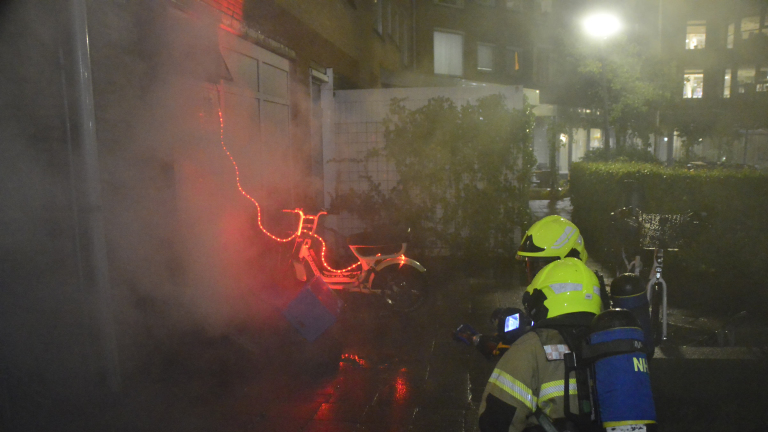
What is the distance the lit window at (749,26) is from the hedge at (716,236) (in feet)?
113

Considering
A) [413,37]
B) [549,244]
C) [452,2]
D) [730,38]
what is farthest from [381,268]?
[730,38]

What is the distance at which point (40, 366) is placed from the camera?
3877mm

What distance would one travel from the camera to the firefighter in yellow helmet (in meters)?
2.06

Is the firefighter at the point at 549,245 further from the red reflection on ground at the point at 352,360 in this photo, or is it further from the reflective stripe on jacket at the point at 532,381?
the red reflection on ground at the point at 352,360

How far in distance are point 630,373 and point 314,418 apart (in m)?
2.72

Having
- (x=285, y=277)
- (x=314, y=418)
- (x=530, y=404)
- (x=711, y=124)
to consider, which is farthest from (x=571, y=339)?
(x=711, y=124)

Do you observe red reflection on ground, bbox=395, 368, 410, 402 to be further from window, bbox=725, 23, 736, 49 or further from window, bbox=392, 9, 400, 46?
window, bbox=725, 23, 736, 49

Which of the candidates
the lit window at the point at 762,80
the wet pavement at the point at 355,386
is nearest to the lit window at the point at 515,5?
the lit window at the point at 762,80

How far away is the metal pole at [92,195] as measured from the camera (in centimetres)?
389

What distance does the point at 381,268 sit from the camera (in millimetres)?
6434

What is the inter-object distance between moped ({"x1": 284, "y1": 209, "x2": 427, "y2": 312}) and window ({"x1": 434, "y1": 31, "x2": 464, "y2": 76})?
19.1m

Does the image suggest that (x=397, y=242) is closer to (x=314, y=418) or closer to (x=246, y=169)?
(x=246, y=169)

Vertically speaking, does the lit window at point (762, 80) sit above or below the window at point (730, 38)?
below

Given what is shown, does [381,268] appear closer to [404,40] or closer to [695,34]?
[404,40]
